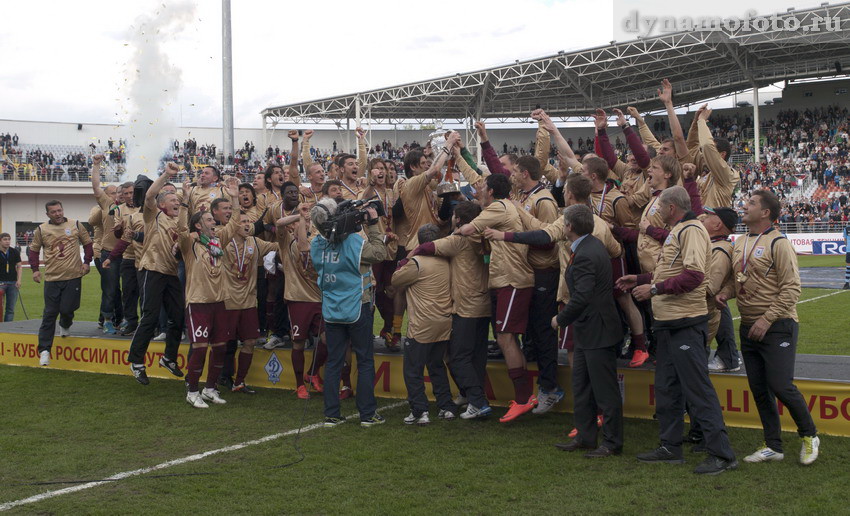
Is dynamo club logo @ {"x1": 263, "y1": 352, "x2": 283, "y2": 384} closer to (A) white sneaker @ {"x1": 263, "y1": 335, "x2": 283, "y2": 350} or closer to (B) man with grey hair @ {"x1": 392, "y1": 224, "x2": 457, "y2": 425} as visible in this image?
(A) white sneaker @ {"x1": 263, "y1": 335, "x2": 283, "y2": 350}

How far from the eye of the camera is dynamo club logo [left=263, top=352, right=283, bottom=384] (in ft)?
30.9

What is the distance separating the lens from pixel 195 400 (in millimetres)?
8461

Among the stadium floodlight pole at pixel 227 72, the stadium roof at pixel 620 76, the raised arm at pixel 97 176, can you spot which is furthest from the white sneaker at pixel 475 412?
the stadium roof at pixel 620 76

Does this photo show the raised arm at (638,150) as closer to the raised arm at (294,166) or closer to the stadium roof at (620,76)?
the raised arm at (294,166)

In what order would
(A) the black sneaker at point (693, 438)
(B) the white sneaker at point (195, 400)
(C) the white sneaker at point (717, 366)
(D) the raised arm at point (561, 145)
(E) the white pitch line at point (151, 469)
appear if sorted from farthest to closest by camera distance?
1. (B) the white sneaker at point (195, 400)
2. (D) the raised arm at point (561, 145)
3. (C) the white sneaker at point (717, 366)
4. (A) the black sneaker at point (693, 438)
5. (E) the white pitch line at point (151, 469)

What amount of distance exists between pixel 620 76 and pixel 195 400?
136 ft

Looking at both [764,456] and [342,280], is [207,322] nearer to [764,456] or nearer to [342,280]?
[342,280]

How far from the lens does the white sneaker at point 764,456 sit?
593cm

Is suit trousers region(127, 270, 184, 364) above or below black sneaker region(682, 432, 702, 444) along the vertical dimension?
above

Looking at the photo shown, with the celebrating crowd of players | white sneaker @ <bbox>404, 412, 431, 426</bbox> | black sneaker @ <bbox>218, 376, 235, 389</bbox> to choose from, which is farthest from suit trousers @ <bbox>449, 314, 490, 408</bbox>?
black sneaker @ <bbox>218, 376, 235, 389</bbox>

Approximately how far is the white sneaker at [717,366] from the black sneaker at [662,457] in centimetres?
147

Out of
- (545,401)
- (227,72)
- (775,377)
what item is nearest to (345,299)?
(545,401)

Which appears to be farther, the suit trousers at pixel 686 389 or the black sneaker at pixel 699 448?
the black sneaker at pixel 699 448

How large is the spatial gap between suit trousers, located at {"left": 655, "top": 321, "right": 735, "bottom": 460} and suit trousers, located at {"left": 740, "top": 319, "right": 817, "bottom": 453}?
0.42m
